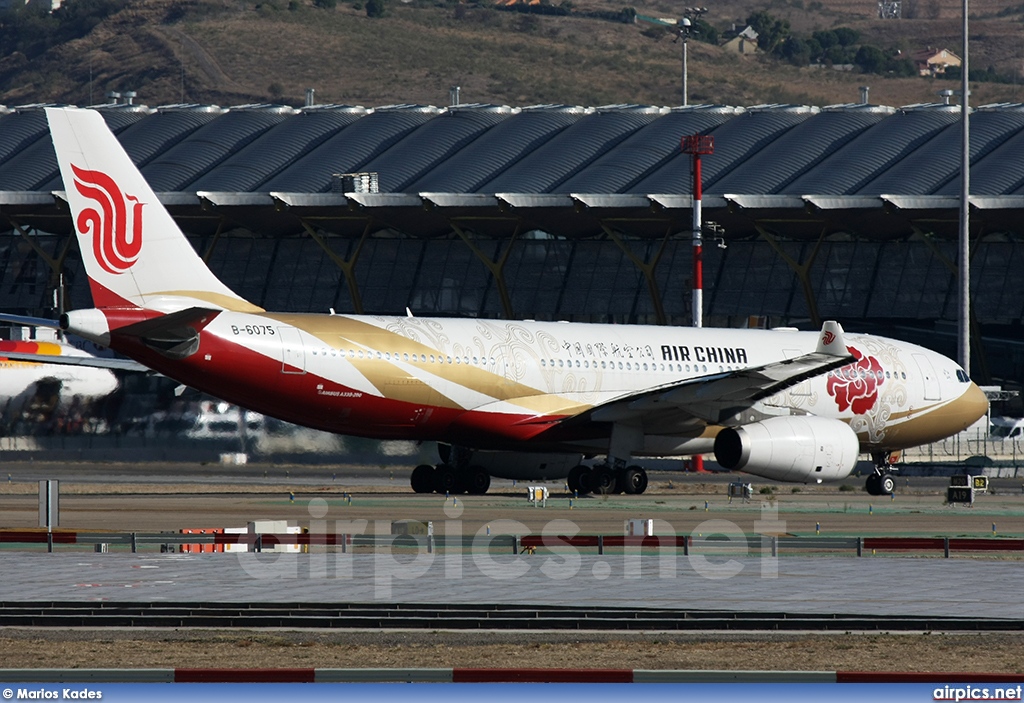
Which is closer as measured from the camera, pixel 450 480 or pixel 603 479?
pixel 603 479

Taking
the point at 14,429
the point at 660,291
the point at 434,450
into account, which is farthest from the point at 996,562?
the point at 660,291

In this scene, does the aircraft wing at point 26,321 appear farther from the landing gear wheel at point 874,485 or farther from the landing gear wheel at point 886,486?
the landing gear wheel at point 886,486

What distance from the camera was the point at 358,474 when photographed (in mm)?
50000

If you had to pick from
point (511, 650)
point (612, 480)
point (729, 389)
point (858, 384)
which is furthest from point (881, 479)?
point (511, 650)

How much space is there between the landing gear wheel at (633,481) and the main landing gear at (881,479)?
24.8 feet

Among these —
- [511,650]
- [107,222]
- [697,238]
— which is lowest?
[511,650]

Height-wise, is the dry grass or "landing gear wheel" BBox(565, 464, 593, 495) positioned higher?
"landing gear wheel" BBox(565, 464, 593, 495)

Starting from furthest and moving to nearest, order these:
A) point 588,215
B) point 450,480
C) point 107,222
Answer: point 588,215
point 450,480
point 107,222

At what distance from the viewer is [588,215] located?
74.7 m

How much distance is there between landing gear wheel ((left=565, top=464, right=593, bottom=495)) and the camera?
38.7m

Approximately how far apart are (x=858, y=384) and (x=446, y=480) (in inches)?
434

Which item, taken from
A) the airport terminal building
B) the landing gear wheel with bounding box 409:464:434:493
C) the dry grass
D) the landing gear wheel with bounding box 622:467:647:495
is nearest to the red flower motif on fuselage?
the landing gear wheel with bounding box 622:467:647:495

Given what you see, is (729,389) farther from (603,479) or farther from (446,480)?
(446,480)

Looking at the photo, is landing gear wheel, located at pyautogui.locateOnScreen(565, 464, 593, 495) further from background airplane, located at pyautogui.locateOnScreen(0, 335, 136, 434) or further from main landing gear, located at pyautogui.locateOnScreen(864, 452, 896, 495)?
background airplane, located at pyautogui.locateOnScreen(0, 335, 136, 434)
